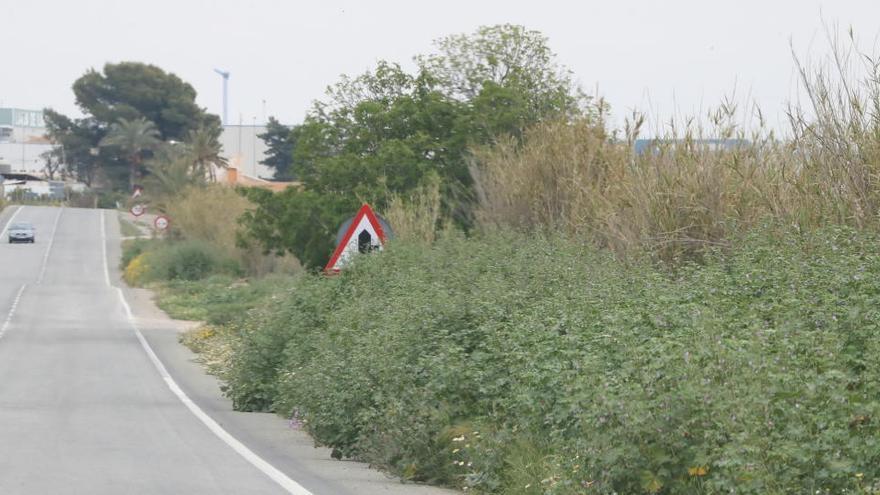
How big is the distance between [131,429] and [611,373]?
8450 mm

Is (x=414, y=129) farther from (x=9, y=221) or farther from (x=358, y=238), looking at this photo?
(x=9, y=221)

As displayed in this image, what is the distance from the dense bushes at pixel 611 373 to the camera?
7883mm

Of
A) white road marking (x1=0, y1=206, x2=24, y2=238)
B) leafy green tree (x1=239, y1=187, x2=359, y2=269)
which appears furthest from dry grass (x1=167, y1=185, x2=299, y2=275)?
leafy green tree (x1=239, y1=187, x2=359, y2=269)

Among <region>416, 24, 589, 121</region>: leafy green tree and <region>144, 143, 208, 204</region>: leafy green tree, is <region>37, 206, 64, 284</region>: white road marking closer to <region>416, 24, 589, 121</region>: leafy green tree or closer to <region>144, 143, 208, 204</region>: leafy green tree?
<region>144, 143, 208, 204</region>: leafy green tree

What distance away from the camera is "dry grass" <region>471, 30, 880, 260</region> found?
13.9 m

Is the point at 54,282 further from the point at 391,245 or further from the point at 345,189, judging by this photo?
the point at 391,245

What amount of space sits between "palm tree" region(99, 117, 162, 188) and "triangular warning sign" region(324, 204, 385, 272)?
109728 mm

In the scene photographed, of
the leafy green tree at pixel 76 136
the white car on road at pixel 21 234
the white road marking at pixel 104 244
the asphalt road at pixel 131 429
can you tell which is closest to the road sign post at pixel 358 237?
the asphalt road at pixel 131 429

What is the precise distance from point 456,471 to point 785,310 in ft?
11.0

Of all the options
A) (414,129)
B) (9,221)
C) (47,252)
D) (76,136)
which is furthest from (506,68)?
(76,136)

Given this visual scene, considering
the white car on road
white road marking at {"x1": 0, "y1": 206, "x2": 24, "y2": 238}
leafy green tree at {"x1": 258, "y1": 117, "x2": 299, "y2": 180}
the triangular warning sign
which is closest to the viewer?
the triangular warning sign

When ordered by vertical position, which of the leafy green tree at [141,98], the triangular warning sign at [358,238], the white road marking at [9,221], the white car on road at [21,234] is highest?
the leafy green tree at [141,98]

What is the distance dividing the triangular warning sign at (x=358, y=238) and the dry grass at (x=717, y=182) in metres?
2.34

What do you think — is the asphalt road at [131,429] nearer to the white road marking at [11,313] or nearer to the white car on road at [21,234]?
the white road marking at [11,313]
